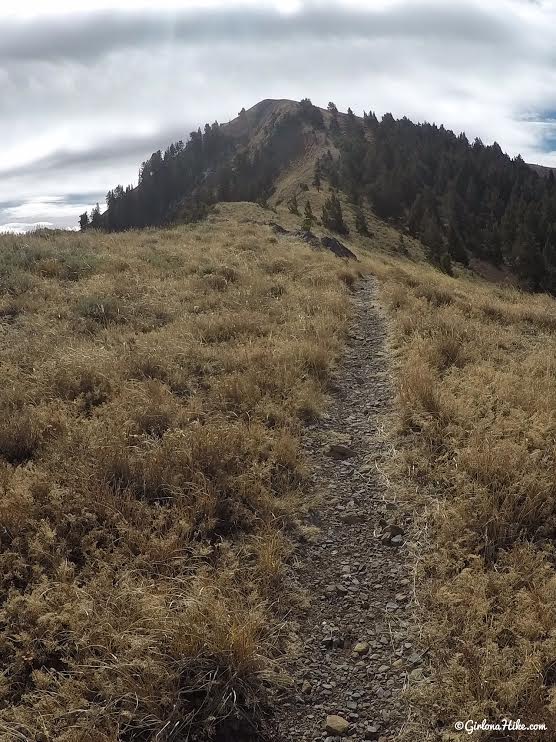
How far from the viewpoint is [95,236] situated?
20.9 meters

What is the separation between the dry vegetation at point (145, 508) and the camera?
9.82 feet

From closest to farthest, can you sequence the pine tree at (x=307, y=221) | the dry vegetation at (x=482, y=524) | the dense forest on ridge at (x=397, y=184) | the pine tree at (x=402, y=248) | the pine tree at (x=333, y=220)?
1. the dry vegetation at (x=482, y=524)
2. the pine tree at (x=307, y=221)
3. the pine tree at (x=333, y=220)
4. the pine tree at (x=402, y=248)
5. the dense forest on ridge at (x=397, y=184)

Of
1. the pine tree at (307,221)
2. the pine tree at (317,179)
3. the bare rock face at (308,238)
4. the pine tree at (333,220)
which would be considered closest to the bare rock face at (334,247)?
the bare rock face at (308,238)

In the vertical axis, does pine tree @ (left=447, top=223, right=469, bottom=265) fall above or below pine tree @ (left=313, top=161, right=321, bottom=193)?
below

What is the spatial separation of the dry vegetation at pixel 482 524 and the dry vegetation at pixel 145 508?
1.15 m

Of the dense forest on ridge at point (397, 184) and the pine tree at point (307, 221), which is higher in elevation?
the dense forest on ridge at point (397, 184)

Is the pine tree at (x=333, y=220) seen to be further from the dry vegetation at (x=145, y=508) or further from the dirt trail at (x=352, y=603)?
the dirt trail at (x=352, y=603)

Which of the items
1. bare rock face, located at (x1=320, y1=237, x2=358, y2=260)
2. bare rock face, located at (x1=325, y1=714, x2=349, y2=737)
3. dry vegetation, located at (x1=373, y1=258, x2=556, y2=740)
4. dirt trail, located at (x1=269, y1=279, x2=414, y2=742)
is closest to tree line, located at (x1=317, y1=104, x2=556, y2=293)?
bare rock face, located at (x1=320, y1=237, x2=358, y2=260)

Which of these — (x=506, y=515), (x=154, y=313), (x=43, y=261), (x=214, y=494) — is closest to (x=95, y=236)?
(x=43, y=261)

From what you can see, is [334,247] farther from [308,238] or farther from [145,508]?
[145,508]

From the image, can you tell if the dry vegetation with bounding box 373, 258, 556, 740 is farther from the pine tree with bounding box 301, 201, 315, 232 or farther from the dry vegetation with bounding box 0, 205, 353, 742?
the pine tree with bounding box 301, 201, 315, 232

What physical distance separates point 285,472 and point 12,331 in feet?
20.5

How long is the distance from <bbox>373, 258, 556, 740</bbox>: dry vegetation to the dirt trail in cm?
22

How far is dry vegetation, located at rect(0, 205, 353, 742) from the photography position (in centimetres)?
299
